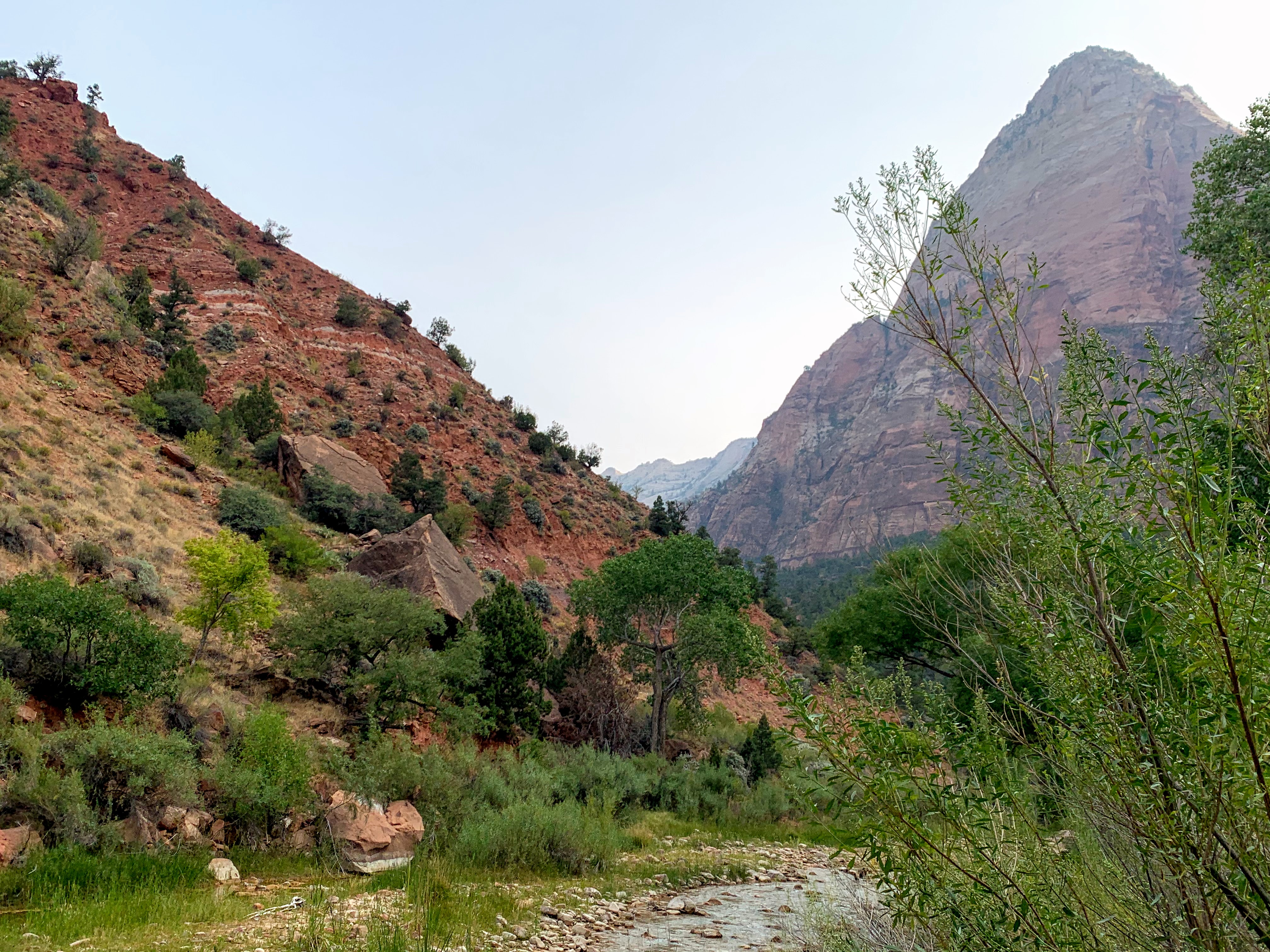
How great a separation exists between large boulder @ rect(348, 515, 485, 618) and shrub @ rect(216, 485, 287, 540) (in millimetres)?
2590

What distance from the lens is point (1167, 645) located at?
1.90m

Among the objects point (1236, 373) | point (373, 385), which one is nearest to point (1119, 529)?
point (1236, 373)

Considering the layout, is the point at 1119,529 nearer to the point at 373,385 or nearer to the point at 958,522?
the point at 958,522

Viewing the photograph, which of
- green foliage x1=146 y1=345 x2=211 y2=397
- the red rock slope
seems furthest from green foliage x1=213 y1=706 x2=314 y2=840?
green foliage x1=146 y1=345 x2=211 y2=397

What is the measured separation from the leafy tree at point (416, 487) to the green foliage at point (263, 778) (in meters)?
17.8

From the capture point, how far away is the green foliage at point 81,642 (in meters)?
9.02

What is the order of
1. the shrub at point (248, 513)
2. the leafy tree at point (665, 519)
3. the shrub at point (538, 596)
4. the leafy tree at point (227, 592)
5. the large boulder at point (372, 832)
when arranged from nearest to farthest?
the large boulder at point (372, 832) → the leafy tree at point (227, 592) → the shrub at point (248, 513) → the shrub at point (538, 596) → the leafy tree at point (665, 519)

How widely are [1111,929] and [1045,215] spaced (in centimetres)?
17412

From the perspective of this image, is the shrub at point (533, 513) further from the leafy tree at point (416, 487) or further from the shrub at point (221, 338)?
the shrub at point (221, 338)

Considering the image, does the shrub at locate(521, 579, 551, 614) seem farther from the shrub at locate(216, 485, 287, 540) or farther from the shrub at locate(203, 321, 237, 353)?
the shrub at locate(203, 321, 237, 353)

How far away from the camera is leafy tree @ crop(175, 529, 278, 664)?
12.0 m

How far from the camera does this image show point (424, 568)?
17.9m

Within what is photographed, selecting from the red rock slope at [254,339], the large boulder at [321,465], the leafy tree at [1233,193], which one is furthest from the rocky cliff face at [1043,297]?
the leafy tree at [1233,193]

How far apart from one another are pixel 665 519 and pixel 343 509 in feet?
61.1
